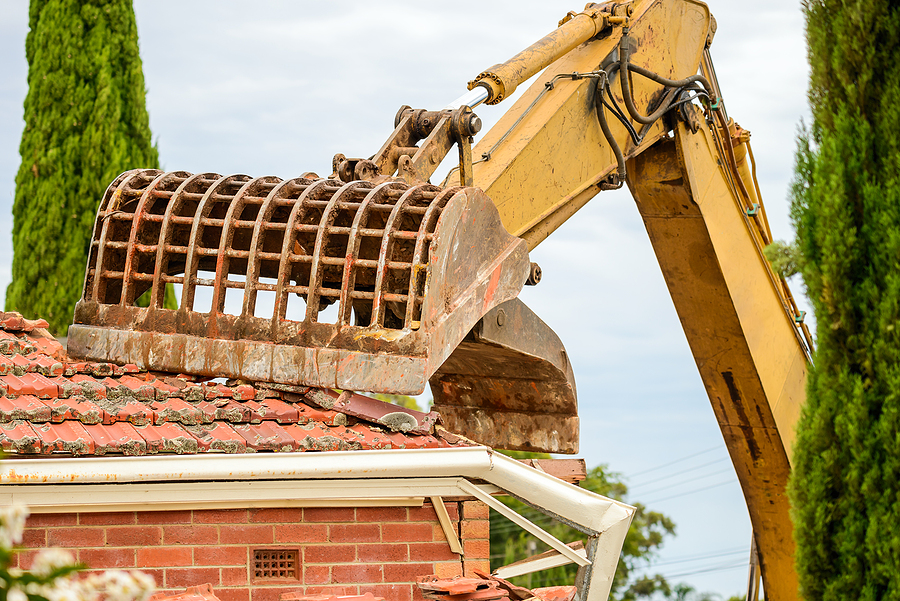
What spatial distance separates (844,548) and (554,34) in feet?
12.6

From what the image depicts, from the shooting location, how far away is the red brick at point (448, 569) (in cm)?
480

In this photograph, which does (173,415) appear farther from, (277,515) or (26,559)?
(26,559)

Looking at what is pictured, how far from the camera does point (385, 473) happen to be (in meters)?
4.48

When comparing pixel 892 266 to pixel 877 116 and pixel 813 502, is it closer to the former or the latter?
pixel 877 116

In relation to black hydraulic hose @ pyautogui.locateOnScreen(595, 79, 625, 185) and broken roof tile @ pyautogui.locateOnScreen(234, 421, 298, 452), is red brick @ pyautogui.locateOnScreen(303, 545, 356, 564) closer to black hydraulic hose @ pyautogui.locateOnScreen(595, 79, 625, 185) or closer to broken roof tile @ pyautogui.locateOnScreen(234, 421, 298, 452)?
broken roof tile @ pyautogui.locateOnScreen(234, 421, 298, 452)

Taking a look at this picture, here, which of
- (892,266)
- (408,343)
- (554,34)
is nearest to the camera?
(892,266)

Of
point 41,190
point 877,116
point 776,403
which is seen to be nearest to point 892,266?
point 877,116

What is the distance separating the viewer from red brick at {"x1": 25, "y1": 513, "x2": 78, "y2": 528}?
172 inches

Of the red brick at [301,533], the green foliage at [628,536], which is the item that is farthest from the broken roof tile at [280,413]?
the green foliage at [628,536]

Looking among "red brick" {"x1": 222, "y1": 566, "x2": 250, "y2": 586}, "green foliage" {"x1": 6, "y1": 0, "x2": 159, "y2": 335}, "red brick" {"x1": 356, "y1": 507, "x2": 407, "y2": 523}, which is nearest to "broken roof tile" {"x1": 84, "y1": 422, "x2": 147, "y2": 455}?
"red brick" {"x1": 222, "y1": 566, "x2": 250, "y2": 586}

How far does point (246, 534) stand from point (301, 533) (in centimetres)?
26

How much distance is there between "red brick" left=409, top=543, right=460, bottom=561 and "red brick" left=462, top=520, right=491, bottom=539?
11cm

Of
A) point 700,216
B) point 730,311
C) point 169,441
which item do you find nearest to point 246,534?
point 169,441

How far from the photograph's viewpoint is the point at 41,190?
491 inches
